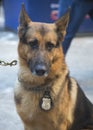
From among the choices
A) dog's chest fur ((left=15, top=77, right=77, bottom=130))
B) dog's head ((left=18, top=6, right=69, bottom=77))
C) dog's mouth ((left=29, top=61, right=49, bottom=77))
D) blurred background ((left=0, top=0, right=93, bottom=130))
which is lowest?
blurred background ((left=0, top=0, right=93, bottom=130))

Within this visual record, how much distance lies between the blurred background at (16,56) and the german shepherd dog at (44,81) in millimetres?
875

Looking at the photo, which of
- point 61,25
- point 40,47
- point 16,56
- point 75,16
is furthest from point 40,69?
point 16,56

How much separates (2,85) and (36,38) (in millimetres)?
2371

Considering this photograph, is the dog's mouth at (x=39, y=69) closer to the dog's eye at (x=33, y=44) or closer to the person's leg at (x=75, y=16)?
the dog's eye at (x=33, y=44)

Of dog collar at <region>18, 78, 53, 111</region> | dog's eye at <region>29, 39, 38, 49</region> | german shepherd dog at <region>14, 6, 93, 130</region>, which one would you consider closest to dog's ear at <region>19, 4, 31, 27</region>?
german shepherd dog at <region>14, 6, 93, 130</region>

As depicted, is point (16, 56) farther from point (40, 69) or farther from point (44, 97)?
point (40, 69)

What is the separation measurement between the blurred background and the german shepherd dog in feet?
2.87

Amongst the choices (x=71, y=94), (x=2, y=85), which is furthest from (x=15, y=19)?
(x=71, y=94)

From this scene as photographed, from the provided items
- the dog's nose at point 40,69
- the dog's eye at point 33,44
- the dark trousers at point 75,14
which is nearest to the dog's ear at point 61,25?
the dog's eye at point 33,44

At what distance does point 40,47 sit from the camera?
3340mm

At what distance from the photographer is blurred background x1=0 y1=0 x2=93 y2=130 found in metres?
4.74

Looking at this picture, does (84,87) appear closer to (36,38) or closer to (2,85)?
(2,85)

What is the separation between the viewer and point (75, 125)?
360 cm

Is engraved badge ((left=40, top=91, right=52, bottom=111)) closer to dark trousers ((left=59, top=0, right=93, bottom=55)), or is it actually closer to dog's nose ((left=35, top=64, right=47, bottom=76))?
dog's nose ((left=35, top=64, right=47, bottom=76))
